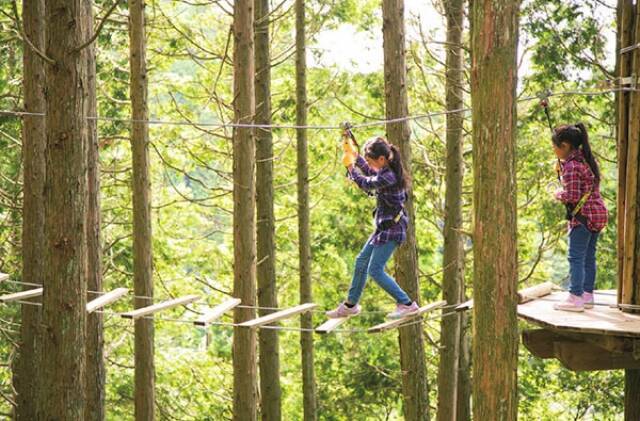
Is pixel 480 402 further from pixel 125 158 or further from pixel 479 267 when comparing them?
pixel 125 158

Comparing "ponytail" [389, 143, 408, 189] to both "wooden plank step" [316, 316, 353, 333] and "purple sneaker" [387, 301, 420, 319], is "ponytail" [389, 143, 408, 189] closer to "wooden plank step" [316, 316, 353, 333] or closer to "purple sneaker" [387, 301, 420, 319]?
"purple sneaker" [387, 301, 420, 319]

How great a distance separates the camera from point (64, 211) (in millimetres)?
6121

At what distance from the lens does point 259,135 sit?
12.9m

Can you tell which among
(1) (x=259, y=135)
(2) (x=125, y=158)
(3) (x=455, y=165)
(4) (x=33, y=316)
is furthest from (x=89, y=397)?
(2) (x=125, y=158)

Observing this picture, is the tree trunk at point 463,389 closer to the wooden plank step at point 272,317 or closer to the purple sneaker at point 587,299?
the purple sneaker at point 587,299

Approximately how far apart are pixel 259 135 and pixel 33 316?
13.1ft

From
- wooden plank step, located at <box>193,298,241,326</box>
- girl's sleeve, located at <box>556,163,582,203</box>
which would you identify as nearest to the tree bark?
wooden plank step, located at <box>193,298,241,326</box>

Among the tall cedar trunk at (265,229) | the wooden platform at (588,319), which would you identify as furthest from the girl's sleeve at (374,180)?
the tall cedar trunk at (265,229)

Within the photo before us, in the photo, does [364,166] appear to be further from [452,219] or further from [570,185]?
[452,219]

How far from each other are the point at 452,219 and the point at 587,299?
5369mm

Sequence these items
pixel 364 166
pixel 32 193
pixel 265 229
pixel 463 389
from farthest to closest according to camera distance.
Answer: pixel 463 389
pixel 265 229
pixel 32 193
pixel 364 166

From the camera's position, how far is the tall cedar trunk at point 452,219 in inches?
501

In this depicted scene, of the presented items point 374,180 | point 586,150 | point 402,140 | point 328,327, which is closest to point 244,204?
point 402,140

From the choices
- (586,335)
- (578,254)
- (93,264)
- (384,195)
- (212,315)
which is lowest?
(586,335)
